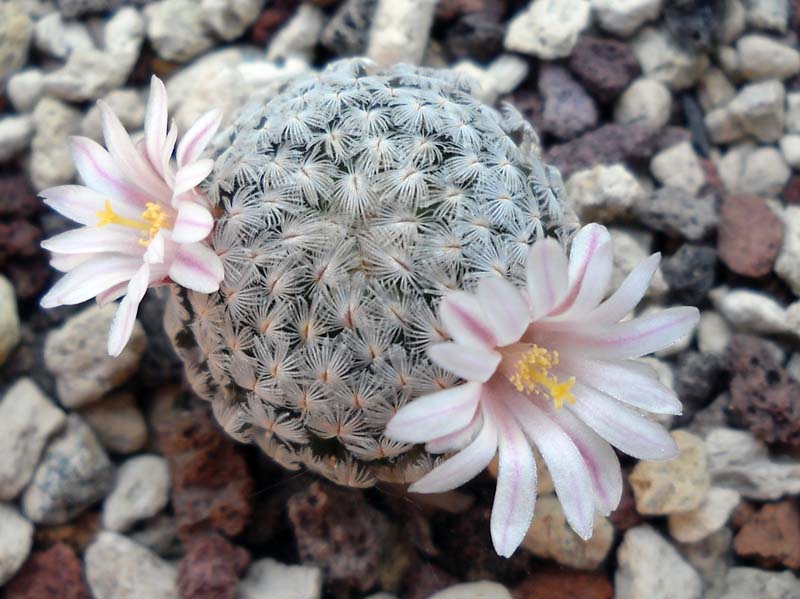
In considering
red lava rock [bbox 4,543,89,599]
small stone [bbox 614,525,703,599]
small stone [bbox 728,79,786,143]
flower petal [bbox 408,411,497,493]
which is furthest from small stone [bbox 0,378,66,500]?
small stone [bbox 728,79,786,143]

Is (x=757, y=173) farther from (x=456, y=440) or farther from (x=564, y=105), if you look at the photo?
(x=456, y=440)

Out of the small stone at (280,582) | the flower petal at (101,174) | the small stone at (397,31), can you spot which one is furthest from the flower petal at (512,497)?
the small stone at (397,31)

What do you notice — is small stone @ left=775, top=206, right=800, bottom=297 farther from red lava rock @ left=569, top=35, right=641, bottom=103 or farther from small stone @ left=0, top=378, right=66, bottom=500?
small stone @ left=0, top=378, right=66, bottom=500

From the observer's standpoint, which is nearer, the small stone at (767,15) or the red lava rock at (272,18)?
the small stone at (767,15)

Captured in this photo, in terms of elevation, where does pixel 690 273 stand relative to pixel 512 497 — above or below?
below

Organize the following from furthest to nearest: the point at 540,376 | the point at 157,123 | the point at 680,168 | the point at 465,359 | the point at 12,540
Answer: the point at 680,168
the point at 12,540
the point at 157,123
the point at 540,376
the point at 465,359

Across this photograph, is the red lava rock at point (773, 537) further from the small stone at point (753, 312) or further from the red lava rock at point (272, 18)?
the red lava rock at point (272, 18)

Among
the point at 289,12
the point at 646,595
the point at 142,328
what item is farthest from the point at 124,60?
the point at 646,595

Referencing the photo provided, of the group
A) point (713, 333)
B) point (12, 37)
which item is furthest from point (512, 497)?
point (12, 37)
